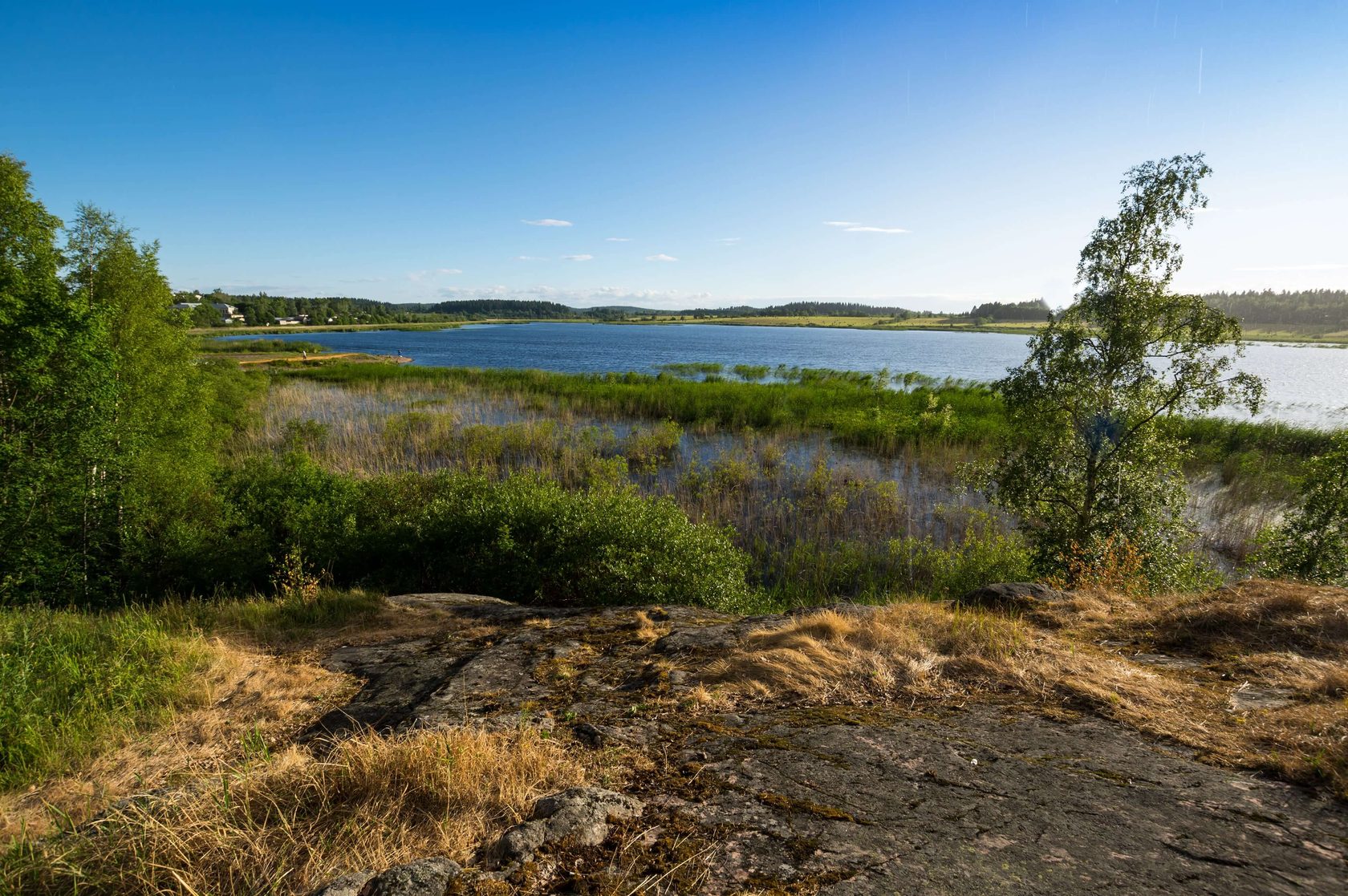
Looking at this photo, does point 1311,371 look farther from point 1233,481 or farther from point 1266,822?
point 1266,822

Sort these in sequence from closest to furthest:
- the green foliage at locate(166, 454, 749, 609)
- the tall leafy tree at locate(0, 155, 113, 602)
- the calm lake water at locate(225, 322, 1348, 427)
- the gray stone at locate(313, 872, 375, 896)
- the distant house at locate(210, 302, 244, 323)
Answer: the gray stone at locate(313, 872, 375, 896), the tall leafy tree at locate(0, 155, 113, 602), the green foliage at locate(166, 454, 749, 609), the calm lake water at locate(225, 322, 1348, 427), the distant house at locate(210, 302, 244, 323)

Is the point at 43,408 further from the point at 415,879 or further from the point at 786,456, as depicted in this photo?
the point at 786,456

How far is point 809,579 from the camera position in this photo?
12.6 metres

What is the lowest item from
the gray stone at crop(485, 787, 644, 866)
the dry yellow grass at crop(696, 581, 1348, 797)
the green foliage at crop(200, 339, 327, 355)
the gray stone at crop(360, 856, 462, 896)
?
the dry yellow grass at crop(696, 581, 1348, 797)

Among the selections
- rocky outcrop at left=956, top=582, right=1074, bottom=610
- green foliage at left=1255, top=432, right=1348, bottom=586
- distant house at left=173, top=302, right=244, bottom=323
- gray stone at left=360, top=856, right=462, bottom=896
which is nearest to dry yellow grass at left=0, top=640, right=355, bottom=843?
gray stone at left=360, top=856, right=462, bottom=896

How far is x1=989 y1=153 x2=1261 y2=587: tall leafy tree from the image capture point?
8617 millimetres

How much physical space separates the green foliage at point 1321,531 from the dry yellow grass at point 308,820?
11509 mm

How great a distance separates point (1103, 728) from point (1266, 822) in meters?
1.07

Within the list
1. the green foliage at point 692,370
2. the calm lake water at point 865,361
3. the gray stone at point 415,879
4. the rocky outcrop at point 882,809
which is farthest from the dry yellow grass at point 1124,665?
the green foliage at point 692,370

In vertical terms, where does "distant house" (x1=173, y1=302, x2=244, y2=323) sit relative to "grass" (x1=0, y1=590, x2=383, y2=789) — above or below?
above

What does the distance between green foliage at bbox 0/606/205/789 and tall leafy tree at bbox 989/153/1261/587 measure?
10.9 m

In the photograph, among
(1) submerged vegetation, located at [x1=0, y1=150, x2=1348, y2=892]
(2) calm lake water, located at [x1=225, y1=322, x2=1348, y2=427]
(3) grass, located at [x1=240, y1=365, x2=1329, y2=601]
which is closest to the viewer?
(1) submerged vegetation, located at [x1=0, y1=150, x2=1348, y2=892]

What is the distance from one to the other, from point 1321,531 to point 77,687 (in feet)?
50.7

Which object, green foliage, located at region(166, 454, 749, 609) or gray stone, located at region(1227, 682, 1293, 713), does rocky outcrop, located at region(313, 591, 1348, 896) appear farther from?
green foliage, located at region(166, 454, 749, 609)
